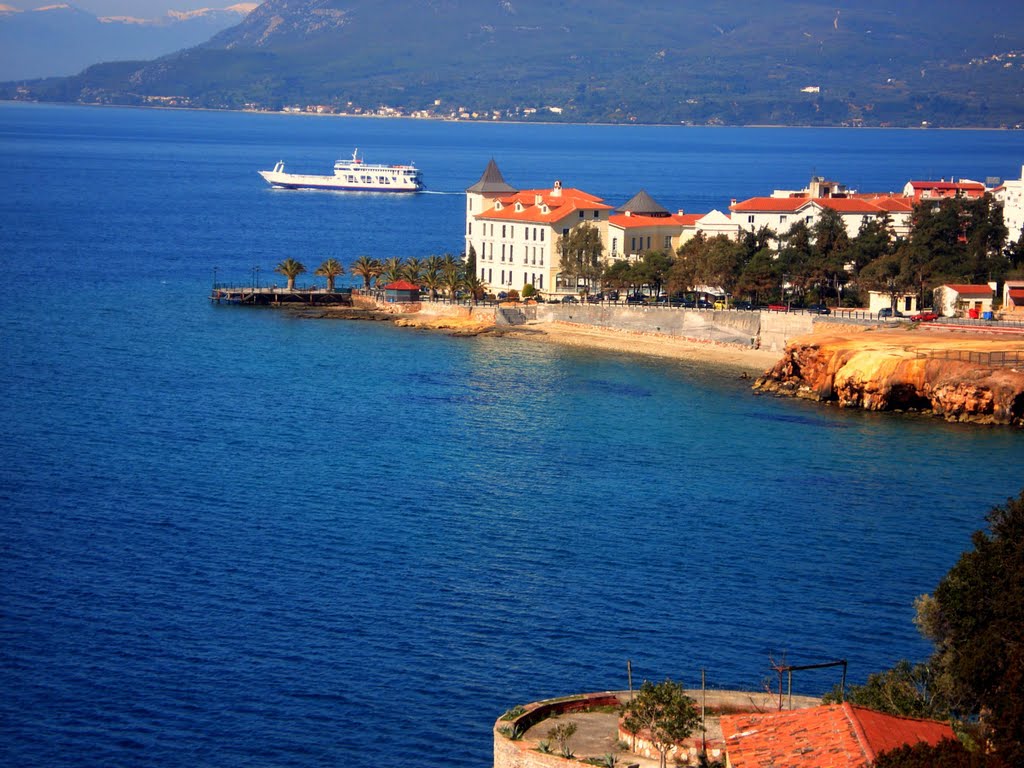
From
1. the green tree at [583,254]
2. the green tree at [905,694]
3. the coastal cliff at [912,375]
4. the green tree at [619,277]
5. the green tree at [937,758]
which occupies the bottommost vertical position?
the green tree at [905,694]

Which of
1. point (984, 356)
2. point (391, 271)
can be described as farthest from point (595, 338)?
point (984, 356)

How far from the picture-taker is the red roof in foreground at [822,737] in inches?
805

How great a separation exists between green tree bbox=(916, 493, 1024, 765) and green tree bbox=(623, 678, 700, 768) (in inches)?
166

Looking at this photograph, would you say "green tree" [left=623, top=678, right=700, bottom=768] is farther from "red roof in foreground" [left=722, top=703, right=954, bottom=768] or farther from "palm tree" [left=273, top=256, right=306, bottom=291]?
"palm tree" [left=273, top=256, right=306, bottom=291]

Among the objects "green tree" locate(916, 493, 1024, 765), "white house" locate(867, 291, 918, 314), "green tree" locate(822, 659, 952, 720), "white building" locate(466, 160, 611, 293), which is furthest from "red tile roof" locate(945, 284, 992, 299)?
"green tree" locate(822, 659, 952, 720)

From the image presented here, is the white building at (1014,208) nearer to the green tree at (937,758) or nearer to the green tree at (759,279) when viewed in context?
the green tree at (759,279)

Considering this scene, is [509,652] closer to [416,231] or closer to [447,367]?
[447,367]

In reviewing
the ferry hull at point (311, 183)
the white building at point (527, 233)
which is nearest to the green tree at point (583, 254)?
the white building at point (527, 233)

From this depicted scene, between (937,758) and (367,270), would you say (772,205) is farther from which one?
(937,758)

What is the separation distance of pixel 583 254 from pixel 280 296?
56.9 feet

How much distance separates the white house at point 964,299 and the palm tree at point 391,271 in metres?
28.6

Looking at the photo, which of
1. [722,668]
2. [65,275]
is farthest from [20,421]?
[65,275]

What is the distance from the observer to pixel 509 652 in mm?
Answer: 31047

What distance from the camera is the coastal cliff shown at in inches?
2152
